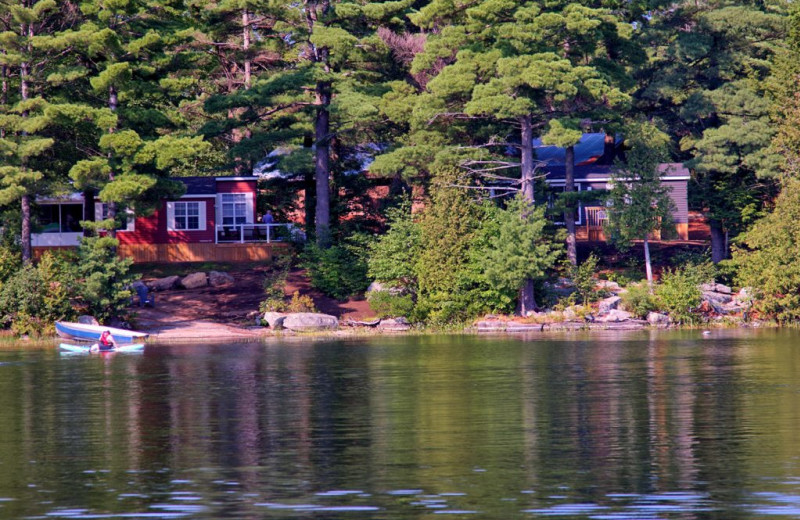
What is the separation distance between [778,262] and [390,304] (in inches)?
664

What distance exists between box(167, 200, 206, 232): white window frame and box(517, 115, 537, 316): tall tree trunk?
18.4 metres

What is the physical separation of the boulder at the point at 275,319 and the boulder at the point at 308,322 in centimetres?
18

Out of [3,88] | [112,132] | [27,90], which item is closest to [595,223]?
[112,132]

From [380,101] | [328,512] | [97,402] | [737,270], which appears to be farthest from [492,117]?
[328,512]

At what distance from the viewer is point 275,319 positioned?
169 ft

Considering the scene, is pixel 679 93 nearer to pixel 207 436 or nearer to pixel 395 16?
pixel 395 16

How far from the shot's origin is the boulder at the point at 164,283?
56156 millimetres

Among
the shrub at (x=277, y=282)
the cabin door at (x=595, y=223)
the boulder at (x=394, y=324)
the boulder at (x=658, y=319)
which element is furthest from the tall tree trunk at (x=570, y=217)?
the shrub at (x=277, y=282)

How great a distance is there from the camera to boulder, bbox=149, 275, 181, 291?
56156mm

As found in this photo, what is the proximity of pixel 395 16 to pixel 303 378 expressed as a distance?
2789cm

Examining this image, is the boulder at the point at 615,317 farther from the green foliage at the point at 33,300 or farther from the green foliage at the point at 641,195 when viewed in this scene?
the green foliage at the point at 33,300

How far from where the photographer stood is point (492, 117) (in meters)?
55.5

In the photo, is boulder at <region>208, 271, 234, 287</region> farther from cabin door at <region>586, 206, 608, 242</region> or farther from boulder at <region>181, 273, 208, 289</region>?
cabin door at <region>586, 206, 608, 242</region>

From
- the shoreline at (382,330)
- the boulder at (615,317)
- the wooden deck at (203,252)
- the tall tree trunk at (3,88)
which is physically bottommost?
the shoreline at (382,330)
